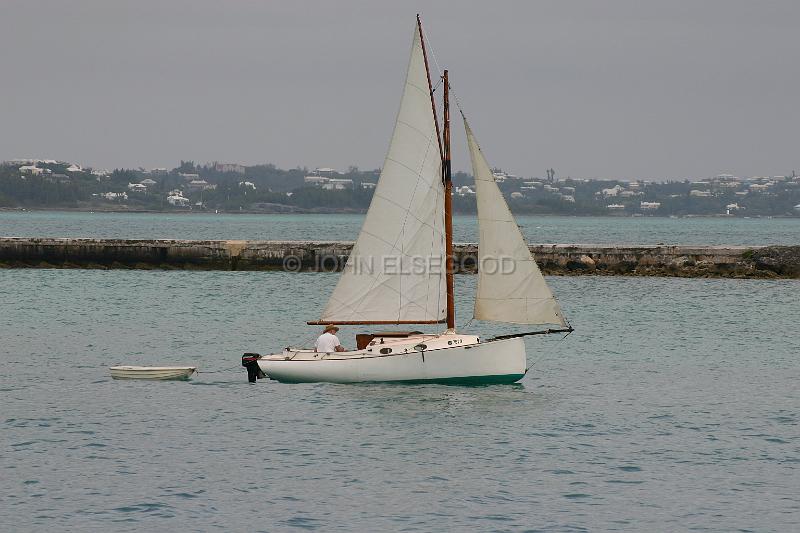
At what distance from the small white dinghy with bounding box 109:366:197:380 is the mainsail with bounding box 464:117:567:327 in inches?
294

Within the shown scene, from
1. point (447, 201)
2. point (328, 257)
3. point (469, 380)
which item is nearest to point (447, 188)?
point (447, 201)

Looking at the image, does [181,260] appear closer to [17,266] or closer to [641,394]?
[17,266]

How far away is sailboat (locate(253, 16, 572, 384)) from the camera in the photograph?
94.5 feet

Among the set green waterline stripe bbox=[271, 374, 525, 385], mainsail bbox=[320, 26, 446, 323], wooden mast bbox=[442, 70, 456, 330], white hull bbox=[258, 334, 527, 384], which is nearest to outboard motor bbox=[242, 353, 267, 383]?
white hull bbox=[258, 334, 527, 384]

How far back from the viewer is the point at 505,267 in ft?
95.3

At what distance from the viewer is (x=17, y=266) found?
73250 mm

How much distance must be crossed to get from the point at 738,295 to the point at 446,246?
35024 mm

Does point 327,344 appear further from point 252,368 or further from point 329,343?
point 252,368

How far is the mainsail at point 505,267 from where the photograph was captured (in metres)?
28.8

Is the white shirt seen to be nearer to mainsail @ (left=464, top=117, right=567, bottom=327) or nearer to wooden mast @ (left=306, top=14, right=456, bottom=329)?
wooden mast @ (left=306, top=14, right=456, bottom=329)

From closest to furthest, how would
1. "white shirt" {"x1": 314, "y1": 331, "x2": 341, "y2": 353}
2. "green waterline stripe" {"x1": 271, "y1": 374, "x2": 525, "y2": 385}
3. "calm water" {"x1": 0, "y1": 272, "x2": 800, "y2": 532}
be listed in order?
"calm water" {"x1": 0, "y1": 272, "x2": 800, "y2": 532}, "green waterline stripe" {"x1": 271, "y1": 374, "x2": 525, "y2": 385}, "white shirt" {"x1": 314, "y1": 331, "x2": 341, "y2": 353}

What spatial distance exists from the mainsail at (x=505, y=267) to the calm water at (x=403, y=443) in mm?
1950

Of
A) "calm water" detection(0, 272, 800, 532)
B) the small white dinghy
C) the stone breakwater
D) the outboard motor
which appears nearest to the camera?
"calm water" detection(0, 272, 800, 532)

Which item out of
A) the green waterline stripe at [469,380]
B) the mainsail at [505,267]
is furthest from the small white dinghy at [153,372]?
the mainsail at [505,267]
